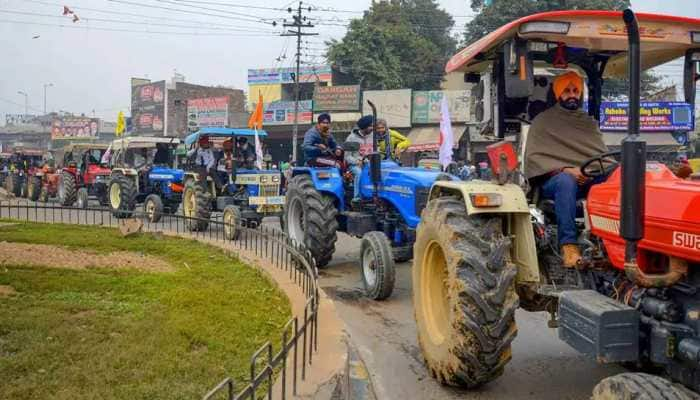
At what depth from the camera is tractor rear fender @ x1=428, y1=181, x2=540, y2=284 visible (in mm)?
4297

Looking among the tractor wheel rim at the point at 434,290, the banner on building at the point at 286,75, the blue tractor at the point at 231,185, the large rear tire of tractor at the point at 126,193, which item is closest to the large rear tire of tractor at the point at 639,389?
the tractor wheel rim at the point at 434,290

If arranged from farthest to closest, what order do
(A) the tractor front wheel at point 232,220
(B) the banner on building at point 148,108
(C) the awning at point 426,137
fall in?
1. (B) the banner on building at point 148,108
2. (C) the awning at point 426,137
3. (A) the tractor front wheel at point 232,220

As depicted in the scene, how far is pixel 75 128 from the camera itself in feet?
217

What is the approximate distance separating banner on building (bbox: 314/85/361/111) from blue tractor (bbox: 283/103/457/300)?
87.1ft

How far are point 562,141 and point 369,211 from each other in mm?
4411

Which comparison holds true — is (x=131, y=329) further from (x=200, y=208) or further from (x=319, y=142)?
(x=200, y=208)

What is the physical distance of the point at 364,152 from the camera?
9.26m

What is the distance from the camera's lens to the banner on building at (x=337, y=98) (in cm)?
3594

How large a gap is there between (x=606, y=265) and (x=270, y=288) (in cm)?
420

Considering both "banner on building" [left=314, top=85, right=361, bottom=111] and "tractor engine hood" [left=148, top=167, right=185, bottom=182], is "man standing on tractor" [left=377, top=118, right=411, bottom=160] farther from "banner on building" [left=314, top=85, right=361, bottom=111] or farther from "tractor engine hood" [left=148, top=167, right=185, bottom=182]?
"banner on building" [left=314, top=85, right=361, bottom=111]

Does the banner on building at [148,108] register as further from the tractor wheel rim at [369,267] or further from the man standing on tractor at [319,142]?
the tractor wheel rim at [369,267]

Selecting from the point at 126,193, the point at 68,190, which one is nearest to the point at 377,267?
the point at 126,193

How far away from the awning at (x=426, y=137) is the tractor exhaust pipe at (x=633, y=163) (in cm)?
2750

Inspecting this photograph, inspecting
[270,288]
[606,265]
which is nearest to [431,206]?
[606,265]
